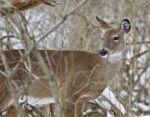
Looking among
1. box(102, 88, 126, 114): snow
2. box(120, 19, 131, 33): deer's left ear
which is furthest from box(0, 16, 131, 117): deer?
box(102, 88, 126, 114): snow

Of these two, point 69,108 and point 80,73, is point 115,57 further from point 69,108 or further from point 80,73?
point 69,108

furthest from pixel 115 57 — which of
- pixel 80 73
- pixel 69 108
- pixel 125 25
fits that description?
pixel 69 108

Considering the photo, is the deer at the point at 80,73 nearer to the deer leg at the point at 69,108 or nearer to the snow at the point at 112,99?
the deer leg at the point at 69,108

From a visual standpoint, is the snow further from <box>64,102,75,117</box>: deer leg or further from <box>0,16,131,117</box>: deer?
<box>64,102,75,117</box>: deer leg

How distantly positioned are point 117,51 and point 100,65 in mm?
292

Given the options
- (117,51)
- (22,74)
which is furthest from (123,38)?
(22,74)

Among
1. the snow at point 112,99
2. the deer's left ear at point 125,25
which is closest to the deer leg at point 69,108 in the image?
the snow at point 112,99

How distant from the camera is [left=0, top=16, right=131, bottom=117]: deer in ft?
26.0

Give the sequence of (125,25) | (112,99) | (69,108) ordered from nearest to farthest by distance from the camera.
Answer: (125,25)
(112,99)
(69,108)

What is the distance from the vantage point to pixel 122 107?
780 centimetres

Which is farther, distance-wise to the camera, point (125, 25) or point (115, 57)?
point (115, 57)

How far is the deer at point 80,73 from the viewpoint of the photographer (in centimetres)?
793

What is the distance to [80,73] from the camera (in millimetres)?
8070

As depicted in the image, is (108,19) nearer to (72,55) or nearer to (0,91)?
(72,55)
